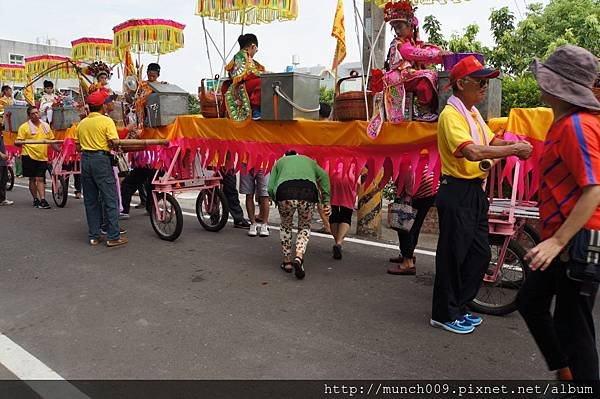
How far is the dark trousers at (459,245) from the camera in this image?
3449 mm

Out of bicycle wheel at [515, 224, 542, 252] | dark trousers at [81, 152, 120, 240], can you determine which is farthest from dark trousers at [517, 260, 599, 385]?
dark trousers at [81, 152, 120, 240]

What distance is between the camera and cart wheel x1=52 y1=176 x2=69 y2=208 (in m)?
9.09

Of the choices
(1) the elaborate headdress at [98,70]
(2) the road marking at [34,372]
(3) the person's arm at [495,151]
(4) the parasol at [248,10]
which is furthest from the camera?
(1) the elaborate headdress at [98,70]

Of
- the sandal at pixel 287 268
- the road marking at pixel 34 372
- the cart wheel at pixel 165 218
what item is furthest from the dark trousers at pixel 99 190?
the road marking at pixel 34 372

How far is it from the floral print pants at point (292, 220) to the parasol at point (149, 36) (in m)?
4.29

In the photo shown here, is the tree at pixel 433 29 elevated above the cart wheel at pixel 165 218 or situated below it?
above

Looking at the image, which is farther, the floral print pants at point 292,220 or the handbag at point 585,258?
the floral print pants at point 292,220

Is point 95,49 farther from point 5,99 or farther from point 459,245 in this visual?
point 459,245

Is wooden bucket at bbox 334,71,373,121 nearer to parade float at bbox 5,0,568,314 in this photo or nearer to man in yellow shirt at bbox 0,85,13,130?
parade float at bbox 5,0,568,314

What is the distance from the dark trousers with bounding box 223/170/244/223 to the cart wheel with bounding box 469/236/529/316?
152 inches

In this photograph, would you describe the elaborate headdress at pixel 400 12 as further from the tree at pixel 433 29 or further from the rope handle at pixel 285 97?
the tree at pixel 433 29

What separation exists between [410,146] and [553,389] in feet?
7.76

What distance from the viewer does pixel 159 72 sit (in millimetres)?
7664

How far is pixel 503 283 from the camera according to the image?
13.9 ft
